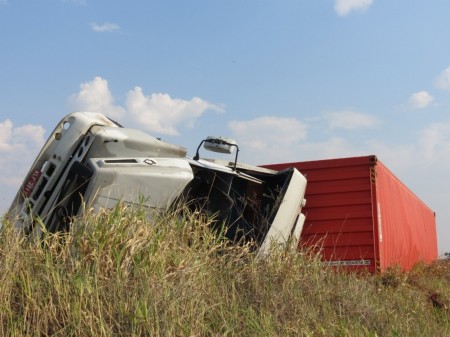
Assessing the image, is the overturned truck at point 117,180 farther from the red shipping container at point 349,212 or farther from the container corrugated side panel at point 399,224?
the container corrugated side panel at point 399,224

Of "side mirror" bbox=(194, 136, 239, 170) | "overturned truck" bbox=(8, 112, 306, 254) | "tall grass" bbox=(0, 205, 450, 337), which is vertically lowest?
"tall grass" bbox=(0, 205, 450, 337)

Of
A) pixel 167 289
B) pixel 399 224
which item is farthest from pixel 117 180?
pixel 399 224

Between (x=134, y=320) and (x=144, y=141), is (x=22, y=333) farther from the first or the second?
(x=144, y=141)

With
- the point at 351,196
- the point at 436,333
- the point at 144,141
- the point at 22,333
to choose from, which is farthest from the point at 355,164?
the point at 22,333

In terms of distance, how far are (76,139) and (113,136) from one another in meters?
0.36

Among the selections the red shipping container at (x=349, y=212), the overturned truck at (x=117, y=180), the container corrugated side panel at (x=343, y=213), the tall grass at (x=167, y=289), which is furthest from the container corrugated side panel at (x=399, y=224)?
the overturned truck at (x=117, y=180)

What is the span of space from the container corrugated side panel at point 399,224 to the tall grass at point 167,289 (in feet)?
7.74

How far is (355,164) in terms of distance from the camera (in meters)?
7.68

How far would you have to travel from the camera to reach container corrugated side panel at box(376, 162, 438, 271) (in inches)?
306

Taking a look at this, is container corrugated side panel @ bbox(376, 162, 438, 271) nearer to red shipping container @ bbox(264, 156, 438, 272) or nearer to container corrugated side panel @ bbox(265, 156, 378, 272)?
red shipping container @ bbox(264, 156, 438, 272)

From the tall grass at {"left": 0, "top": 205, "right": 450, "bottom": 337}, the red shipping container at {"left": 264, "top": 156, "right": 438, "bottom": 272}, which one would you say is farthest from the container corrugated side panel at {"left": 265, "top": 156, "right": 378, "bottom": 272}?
the tall grass at {"left": 0, "top": 205, "right": 450, "bottom": 337}

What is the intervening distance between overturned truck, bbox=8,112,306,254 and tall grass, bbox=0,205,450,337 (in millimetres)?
217

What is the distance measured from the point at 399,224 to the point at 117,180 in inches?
246

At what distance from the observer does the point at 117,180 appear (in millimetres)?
4516
